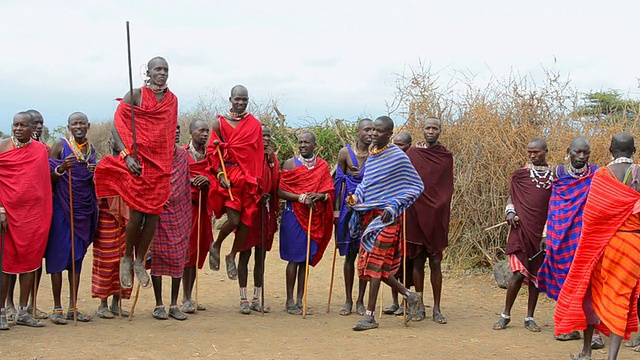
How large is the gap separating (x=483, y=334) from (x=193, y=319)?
2.83 metres

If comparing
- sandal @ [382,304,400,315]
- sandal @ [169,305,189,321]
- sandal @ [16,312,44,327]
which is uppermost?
sandal @ [16,312,44,327]

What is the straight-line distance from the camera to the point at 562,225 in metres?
6.37

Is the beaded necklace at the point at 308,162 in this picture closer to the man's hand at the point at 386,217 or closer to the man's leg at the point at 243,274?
the man's leg at the point at 243,274

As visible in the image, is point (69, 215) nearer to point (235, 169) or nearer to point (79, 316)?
point (79, 316)


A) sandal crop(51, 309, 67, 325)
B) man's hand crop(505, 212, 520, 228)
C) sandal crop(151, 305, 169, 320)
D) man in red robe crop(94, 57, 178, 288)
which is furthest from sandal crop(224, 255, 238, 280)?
→ man's hand crop(505, 212, 520, 228)

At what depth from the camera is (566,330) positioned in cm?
549

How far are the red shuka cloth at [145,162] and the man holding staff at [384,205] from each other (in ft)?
6.09

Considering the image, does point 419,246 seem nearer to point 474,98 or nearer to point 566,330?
point 566,330

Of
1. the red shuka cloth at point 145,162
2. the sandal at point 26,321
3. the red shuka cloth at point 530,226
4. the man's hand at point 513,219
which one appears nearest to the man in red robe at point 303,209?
the red shuka cloth at point 145,162

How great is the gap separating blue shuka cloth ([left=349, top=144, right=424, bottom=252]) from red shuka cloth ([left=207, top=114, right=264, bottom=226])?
1165 millimetres

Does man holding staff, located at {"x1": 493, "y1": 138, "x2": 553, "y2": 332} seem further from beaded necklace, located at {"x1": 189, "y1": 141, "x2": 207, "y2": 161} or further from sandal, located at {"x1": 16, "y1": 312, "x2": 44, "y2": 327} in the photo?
sandal, located at {"x1": 16, "y1": 312, "x2": 44, "y2": 327}

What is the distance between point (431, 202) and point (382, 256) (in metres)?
0.91

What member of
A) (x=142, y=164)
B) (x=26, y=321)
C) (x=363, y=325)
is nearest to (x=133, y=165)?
(x=142, y=164)

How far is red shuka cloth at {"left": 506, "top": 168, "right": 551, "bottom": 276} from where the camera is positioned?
6676 millimetres
